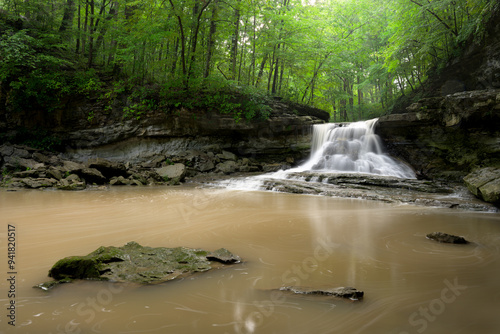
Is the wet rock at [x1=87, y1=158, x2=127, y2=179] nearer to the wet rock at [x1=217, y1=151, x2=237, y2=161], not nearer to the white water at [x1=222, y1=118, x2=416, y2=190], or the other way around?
the white water at [x1=222, y1=118, x2=416, y2=190]

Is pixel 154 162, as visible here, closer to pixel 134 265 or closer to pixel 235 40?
pixel 235 40

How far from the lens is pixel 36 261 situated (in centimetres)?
223

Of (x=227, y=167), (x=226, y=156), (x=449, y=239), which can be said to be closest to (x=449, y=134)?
(x=449, y=239)

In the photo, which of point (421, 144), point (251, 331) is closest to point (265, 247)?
point (251, 331)

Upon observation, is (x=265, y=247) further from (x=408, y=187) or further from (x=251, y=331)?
(x=408, y=187)

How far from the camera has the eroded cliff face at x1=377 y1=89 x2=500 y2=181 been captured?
8570 mm

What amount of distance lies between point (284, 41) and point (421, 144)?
9.00 meters

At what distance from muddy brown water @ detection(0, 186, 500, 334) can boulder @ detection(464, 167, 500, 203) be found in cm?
154

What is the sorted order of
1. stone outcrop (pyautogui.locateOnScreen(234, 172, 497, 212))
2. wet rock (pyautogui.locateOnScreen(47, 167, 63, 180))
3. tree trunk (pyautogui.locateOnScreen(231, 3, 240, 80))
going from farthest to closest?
tree trunk (pyautogui.locateOnScreen(231, 3, 240, 80)), wet rock (pyautogui.locateOnScreen(47, 167, 63, 180)), stone outcrop (pyautogui.locateOnScreen(234, 172, 497, 212))

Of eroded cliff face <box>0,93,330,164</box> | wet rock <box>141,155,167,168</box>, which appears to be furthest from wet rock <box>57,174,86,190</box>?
eroded cliff face <box>0,93,330,164</box>

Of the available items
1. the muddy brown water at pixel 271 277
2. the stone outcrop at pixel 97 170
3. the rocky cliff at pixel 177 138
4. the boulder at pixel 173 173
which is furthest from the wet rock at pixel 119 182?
the muddy brown water at pixel 271 277

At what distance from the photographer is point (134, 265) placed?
81.5 inches

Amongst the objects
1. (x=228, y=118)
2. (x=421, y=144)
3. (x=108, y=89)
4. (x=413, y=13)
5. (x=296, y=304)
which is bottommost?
(x=296, y=304)

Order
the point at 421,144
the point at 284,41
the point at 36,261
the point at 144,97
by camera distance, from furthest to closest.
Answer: the point at 284,41 → the point at 144,97 → the point at 421,144 → the point at 36,261
